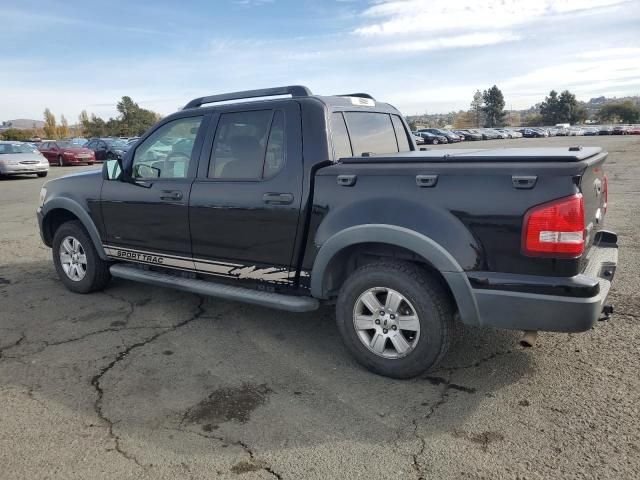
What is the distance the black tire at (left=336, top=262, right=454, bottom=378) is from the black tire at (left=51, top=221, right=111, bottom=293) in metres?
2.93

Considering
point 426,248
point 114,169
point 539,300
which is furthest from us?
point 114,169

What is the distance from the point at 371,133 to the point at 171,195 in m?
1.79

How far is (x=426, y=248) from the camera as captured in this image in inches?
124

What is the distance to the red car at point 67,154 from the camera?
25.8 metres

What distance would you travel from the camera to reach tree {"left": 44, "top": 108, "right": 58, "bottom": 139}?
85.6 m

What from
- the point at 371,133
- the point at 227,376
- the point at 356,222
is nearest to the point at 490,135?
the point at 371,133

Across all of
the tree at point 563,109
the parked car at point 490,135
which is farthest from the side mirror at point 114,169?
the tree at point 563,109

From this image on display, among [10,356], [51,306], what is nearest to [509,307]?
[10,356]

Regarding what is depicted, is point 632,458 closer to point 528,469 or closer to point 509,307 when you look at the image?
point 528,469

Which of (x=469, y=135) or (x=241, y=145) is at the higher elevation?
→ (x=241, y=145)

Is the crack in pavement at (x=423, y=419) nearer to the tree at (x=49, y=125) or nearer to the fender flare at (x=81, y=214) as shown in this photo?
the fender flare at (x=81, y=214)

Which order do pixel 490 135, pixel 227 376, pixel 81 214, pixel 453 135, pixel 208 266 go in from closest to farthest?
pixel 227 376 → pixel 208 266 → pixel 81 214 → pixel 453 135 → pixel 490 135

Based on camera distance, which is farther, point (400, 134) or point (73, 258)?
point (73, 258)

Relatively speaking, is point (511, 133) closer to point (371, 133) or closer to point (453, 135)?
point (453, 135)
